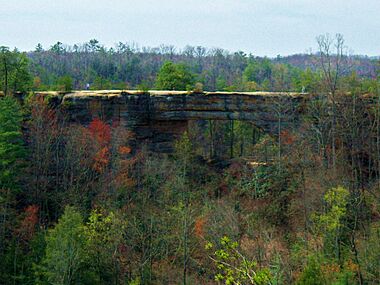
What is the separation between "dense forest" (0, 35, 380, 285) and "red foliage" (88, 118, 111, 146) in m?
0.08

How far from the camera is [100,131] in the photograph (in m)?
32.3

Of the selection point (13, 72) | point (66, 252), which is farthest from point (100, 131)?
point (66, 252)

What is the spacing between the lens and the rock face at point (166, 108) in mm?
32969

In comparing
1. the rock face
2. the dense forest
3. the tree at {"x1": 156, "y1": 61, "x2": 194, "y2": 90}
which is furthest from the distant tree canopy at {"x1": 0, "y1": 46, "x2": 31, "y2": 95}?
the tree at {"x1": 156, "y1": 61, "x2": 194, "y2": 90}

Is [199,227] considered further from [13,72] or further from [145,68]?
[145,68]

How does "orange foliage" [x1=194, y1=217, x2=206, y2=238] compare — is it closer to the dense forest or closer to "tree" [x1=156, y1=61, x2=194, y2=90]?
the dense forest

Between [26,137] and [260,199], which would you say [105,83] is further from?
[260,199]

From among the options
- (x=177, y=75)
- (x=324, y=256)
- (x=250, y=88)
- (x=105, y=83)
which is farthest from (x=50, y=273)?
(x=250, y=88)

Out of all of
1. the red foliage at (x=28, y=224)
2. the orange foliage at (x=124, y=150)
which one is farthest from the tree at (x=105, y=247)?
the orange foliage at (x=124, y=150)

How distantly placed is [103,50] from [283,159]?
64.6m

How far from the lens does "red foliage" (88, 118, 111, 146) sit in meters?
31.5

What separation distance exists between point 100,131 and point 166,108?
Answer: 4324 mm

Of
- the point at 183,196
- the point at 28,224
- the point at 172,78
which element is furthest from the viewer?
the point at 172,78

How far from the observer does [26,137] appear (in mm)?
30250
